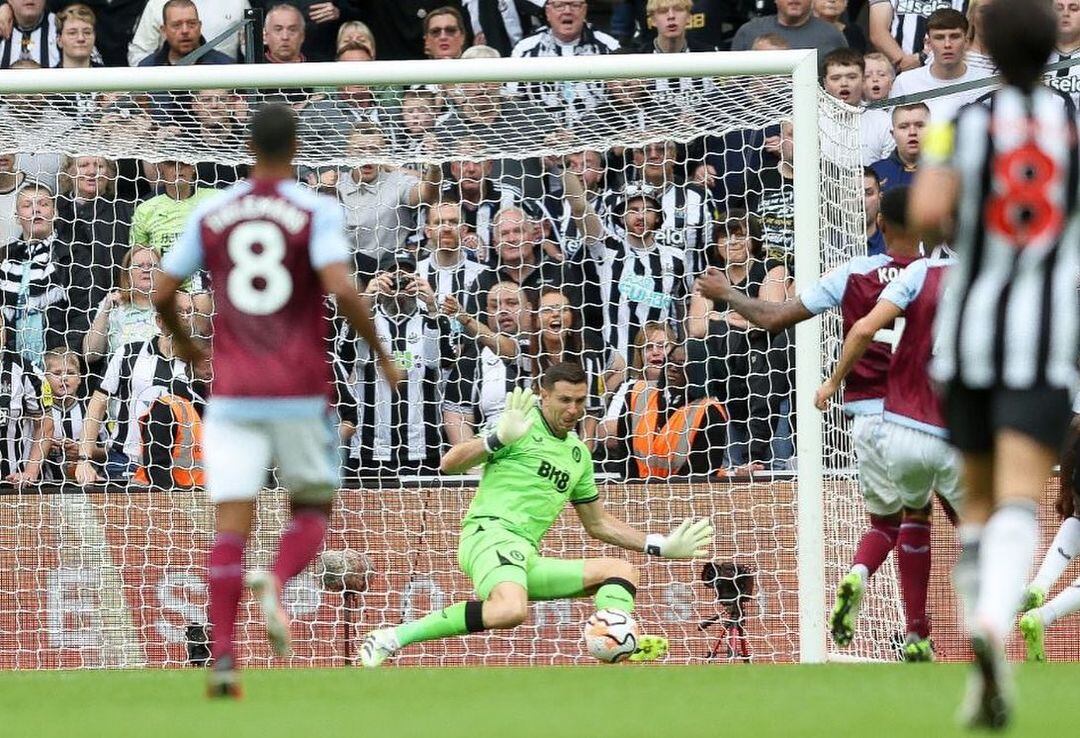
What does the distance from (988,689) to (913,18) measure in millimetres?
11006

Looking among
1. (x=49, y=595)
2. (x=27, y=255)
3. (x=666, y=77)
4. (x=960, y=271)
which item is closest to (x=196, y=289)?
(x=27, y=255)

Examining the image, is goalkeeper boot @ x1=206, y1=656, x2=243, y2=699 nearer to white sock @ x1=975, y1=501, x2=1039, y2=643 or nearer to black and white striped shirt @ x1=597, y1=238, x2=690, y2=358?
white sock @ x1=975, y1=501, x2=1039, y2=643

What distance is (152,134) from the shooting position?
1197 cm

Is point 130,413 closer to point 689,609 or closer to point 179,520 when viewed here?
point 179,520

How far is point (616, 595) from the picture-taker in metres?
10.3

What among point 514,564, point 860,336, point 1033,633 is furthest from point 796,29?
point 514,564

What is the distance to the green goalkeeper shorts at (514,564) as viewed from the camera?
33.9ft

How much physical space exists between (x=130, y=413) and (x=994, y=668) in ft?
26.9

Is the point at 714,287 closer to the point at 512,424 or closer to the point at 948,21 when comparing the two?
the point at 512,424

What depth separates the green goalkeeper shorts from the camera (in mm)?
10344

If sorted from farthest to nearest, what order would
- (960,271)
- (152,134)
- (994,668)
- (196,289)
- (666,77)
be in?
(196,289)
(152,134)
(666,77)
(960,271)
(994,668)

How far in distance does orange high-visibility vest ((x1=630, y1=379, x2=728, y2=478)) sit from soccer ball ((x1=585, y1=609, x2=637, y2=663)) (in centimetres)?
201

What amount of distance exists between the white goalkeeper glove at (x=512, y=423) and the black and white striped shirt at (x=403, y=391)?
6.01ft

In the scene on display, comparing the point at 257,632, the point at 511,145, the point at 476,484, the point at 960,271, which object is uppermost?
the point at 511,145
